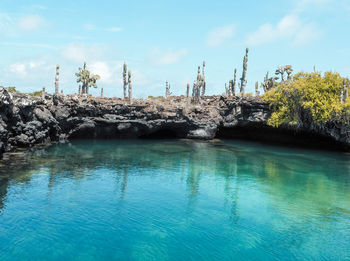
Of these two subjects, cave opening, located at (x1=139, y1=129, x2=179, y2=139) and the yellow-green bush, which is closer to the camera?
the yellow-green bush

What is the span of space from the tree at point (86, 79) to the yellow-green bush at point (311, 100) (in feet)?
127

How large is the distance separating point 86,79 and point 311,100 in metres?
44.4

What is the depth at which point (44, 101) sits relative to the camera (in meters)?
44.5

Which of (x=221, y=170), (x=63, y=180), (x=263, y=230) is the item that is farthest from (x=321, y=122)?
(x=63, y=180)

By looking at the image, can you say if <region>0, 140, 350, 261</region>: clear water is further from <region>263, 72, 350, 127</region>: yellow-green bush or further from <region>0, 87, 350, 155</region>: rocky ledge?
<region>0, 87, 350, 155</region>: rocky ledge

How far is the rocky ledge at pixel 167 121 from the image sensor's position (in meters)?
43.2

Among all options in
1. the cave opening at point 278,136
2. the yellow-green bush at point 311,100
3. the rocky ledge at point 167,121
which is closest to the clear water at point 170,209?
the yellow-green bush at point 311,100

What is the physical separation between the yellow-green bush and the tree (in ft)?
127

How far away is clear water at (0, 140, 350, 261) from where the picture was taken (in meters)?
13.3

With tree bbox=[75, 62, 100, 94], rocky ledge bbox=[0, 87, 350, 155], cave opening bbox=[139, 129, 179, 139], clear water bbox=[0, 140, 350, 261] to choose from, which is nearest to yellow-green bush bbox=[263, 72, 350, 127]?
rocky ledge bbox=[0, 87, 350, 155]

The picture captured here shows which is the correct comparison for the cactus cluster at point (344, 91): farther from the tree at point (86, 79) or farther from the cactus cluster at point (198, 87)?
the tree at point (86, 79)

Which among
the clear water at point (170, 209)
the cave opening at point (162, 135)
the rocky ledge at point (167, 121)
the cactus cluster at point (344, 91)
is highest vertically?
the cactus cluster at point (344, 91)

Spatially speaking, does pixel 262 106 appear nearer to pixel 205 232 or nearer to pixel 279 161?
pixel 279 161

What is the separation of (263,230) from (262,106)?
35.5m
